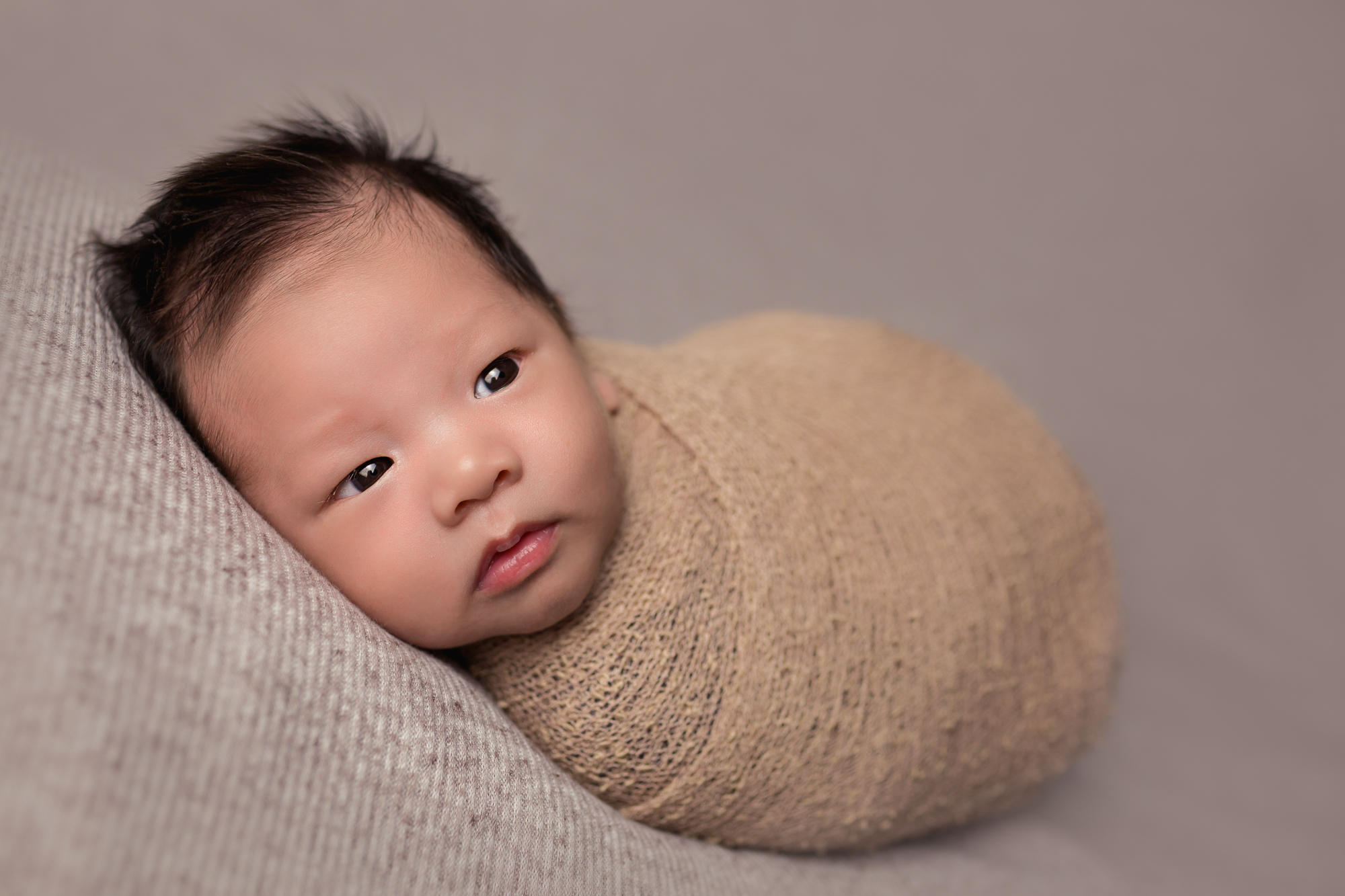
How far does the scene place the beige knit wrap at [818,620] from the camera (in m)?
0.91

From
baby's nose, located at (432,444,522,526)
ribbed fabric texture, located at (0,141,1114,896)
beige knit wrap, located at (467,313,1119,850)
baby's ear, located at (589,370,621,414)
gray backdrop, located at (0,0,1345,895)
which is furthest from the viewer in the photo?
gray backdrop, located at (0,0,1345,895)

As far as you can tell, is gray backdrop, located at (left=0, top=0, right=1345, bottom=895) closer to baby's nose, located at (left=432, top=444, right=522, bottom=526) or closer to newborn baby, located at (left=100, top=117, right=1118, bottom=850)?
newborn baby, located at (left=100, top=117, right=1118, bottom=850)

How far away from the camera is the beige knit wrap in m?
0.91

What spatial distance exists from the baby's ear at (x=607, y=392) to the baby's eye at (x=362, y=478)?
0.24 meters

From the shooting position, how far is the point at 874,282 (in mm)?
1982

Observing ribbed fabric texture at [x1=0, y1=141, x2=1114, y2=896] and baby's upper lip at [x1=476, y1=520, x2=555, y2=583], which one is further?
baby's upper lip at [x1=476, y1=520, x2=555, y2=583]

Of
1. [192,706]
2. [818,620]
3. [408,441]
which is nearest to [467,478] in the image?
[408,441]

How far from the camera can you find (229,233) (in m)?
0.83

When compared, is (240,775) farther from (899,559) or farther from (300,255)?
(899,559)

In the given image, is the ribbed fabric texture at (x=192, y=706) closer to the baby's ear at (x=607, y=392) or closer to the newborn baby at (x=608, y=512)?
the newborn baby at (x=608, y=512)

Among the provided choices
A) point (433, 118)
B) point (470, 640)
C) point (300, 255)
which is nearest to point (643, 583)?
point (470, 640)

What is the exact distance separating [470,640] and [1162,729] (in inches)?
45.4

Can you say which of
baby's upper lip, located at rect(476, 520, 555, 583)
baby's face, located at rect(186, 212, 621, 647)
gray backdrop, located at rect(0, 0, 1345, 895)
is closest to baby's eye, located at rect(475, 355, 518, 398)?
baby's face, located at rect(186, 212, 621, 647)

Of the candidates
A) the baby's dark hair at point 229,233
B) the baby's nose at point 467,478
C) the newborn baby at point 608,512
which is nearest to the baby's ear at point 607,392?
the newborn baby at point 608,512
